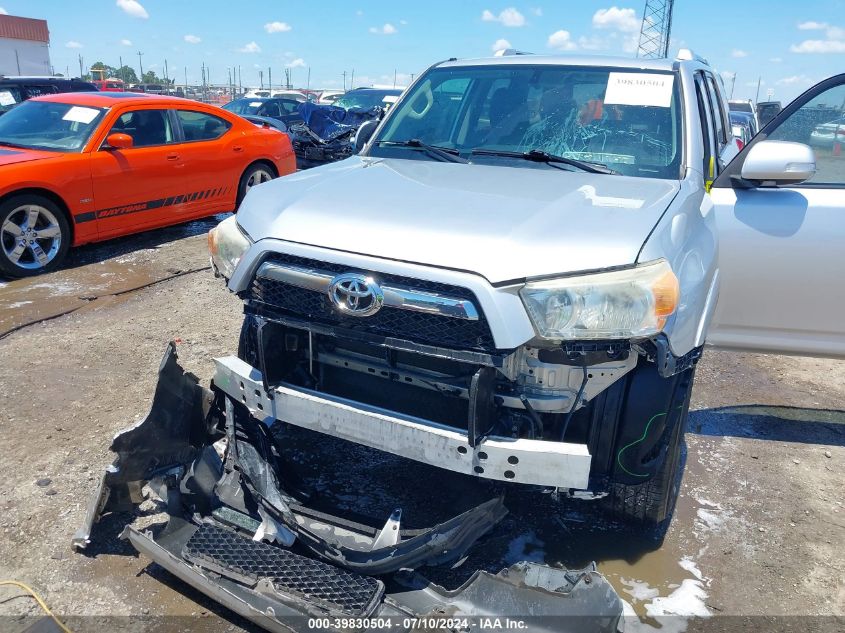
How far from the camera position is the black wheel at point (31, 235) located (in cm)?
627

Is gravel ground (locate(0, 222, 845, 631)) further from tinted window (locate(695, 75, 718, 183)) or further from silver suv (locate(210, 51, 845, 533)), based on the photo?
tinted window (locate(695, 75, 718, 183))

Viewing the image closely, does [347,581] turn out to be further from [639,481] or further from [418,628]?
[639,481]

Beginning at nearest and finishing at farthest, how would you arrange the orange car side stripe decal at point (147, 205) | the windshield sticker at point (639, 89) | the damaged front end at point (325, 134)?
the windshield sticker at point (639, 89) < the orange car side stripe decal at point (147, 205) < the damaged front end at point (325, 134)

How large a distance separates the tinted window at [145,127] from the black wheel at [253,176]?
120 centimetres

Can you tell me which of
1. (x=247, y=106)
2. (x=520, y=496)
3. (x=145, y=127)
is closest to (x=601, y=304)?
(x=520, y=496)

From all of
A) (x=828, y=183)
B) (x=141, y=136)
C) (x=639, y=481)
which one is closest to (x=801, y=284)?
(x=828, y=183)

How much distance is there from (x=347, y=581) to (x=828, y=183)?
10.2 feet

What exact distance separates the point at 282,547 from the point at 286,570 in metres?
0.17

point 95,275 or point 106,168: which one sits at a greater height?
point 106,168

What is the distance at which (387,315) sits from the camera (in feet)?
7.69

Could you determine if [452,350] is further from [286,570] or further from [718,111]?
[718,111]

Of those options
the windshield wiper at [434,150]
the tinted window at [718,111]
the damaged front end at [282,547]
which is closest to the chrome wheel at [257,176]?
the windshield wiper at [434,150]

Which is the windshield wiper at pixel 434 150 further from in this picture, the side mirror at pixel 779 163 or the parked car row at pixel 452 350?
the side mirror at pixel 779 163

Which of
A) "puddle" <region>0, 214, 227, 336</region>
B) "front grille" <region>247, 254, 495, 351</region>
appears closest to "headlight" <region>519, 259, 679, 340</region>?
"front grille" <region>247, 254, 495, 351</region>
